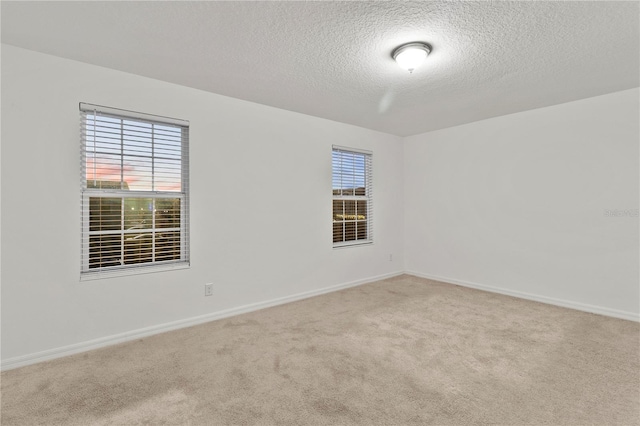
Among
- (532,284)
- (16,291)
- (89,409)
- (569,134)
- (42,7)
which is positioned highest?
(42,7)

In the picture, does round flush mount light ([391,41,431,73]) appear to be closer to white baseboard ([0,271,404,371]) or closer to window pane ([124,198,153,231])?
window pane ([124,198,153,231])

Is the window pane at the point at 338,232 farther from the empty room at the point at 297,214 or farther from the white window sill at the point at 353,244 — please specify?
the empty room at the point at 297,214

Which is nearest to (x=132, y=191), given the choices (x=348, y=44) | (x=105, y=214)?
(x=105, y=214)

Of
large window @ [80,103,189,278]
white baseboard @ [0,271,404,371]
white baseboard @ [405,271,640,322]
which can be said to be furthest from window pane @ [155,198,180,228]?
white baseboard @ [405,271,640,322]

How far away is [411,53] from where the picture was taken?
2408 millimetres

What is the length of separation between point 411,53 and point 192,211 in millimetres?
2488

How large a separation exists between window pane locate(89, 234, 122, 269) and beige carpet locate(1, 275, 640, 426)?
29.3 inches

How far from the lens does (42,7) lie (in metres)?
1.95

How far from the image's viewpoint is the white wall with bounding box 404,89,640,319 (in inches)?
135

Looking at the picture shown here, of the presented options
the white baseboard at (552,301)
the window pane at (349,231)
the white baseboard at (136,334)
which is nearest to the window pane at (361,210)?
the window pane at (349,231)

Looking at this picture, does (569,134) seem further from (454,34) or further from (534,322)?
(454,34)

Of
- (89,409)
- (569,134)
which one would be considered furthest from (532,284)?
(89,409)

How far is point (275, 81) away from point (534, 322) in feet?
11.8

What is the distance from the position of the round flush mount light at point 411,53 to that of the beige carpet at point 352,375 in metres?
2.34
